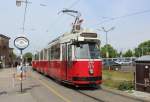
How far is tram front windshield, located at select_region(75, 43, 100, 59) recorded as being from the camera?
2467cm

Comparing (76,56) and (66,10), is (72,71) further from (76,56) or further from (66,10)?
(66,10)

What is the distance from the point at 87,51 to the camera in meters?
24.7

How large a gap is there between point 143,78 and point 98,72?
124 inches

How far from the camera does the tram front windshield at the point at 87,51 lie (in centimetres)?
2467

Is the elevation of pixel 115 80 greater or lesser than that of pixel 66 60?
lesser

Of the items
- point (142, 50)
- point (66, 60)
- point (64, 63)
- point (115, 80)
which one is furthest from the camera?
point (142, 50)

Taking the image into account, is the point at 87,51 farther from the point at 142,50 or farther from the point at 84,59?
the point at 142,50

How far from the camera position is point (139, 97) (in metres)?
20.1

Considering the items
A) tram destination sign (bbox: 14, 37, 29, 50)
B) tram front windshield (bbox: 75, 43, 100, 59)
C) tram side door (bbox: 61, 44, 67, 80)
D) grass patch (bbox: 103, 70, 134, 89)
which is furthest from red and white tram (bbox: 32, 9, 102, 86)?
tram destination sign (bbox: 14, 37, 29, 50)

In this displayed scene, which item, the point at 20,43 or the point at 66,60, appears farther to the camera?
the point at 66,60

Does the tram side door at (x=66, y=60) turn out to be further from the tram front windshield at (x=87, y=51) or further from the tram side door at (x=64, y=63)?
the tram front windshield at (x=87, y=51)

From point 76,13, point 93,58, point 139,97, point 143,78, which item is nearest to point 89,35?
point 93,58

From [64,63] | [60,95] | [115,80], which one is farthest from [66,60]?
[115,80]

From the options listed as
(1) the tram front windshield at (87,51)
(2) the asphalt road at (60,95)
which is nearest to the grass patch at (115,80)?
(2) the asphalt road at (60,95)
